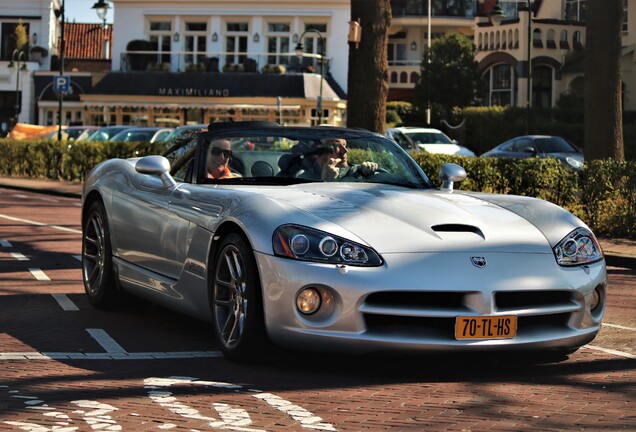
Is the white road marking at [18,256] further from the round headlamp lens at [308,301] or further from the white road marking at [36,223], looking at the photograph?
the round headlamp lens at [308,301]

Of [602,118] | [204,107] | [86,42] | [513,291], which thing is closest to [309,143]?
[513,291]

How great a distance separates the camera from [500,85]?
7044 cm

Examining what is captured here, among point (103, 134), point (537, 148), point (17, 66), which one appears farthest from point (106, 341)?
point (17, 66)

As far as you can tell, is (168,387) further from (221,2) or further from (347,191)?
(221,2)

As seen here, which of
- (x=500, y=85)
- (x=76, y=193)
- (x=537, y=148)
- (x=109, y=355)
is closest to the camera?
(x=109, y=355)

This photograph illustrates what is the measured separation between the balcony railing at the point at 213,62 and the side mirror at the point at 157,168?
59343mm

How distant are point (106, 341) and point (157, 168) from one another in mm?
1213

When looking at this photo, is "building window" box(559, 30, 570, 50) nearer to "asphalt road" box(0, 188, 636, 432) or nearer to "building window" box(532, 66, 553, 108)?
"building window" box(532, 66, 553, 108)

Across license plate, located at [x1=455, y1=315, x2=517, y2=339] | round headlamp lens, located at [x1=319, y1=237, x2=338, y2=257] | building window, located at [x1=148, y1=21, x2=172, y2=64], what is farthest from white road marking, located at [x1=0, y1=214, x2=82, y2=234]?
building window, located at [x1=148, y1=21, x2=172, y2=64]

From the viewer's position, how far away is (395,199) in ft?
25.0

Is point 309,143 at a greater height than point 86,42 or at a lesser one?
lesser

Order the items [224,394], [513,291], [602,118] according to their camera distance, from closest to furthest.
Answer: [224,394] < [513,291] < [602,118]

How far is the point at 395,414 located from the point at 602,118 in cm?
1491

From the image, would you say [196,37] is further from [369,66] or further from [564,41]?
[369,66]
